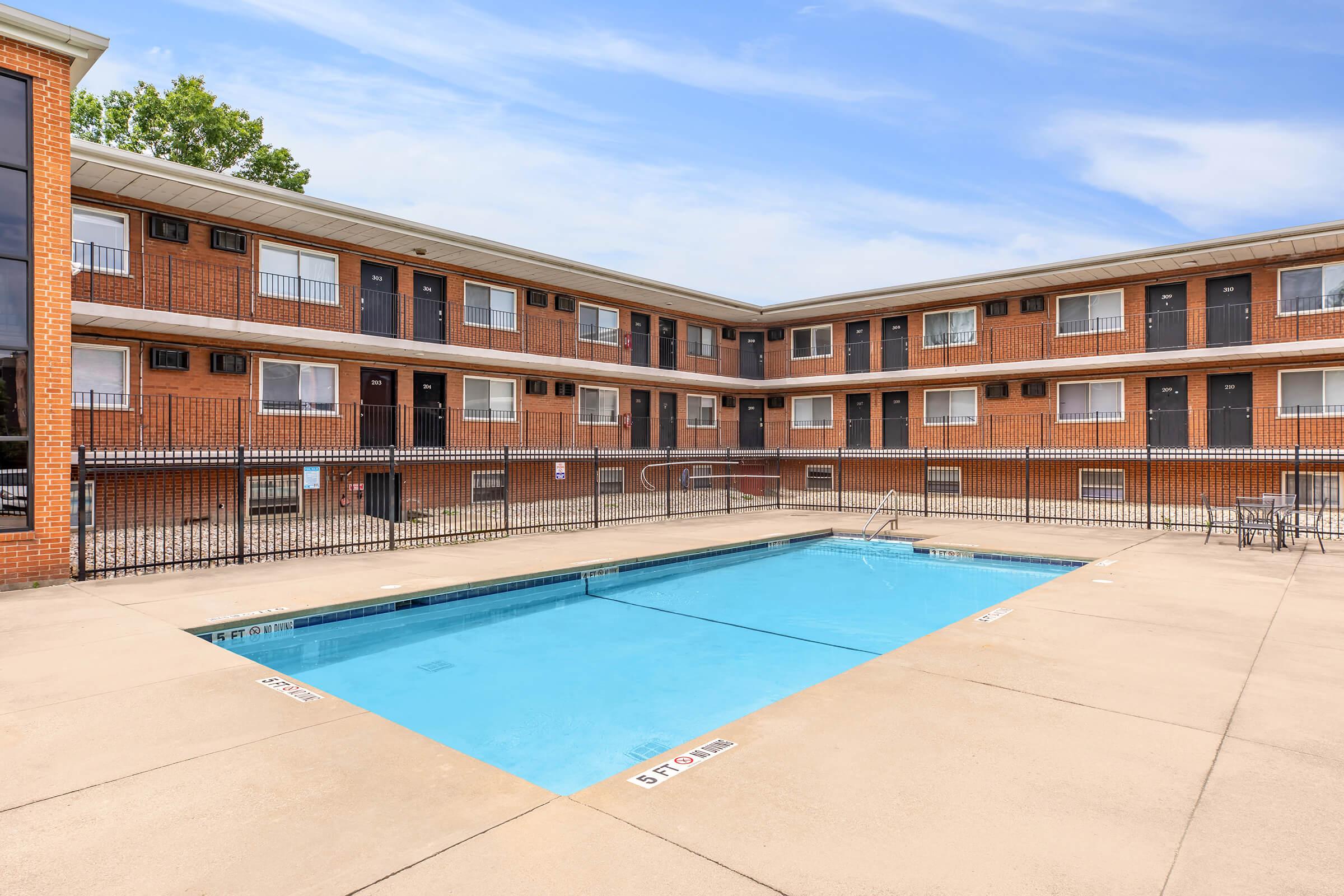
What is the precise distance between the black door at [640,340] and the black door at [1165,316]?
631 inches

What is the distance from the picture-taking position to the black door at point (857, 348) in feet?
90.3

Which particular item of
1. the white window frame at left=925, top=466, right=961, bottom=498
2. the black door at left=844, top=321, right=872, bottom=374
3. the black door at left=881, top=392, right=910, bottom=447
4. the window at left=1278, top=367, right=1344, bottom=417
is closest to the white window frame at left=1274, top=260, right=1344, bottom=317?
the window at left=1278, top=367, right=1344, bottom=417

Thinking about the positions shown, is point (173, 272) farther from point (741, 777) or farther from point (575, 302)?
point (741, 777)

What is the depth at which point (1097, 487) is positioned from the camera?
22.5m

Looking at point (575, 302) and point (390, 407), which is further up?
point (575, 302)

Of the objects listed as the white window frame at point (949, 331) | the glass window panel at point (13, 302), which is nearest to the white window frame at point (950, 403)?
the white window frame at point (949, 331)

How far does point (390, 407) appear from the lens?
19.5 metres

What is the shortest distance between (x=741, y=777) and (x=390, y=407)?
1777 centimetres

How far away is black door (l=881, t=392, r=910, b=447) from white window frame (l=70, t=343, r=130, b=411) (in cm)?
2256

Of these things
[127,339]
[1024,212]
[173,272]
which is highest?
[1024,212]

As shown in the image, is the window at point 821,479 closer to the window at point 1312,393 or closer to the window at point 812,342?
the window at point 812,342

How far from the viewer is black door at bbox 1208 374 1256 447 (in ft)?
67.6

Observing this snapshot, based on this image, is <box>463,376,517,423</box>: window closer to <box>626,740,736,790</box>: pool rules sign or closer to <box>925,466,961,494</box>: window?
<box>925,466,961,494</box>: window

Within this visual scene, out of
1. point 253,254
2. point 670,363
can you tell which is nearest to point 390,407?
point 253,254
